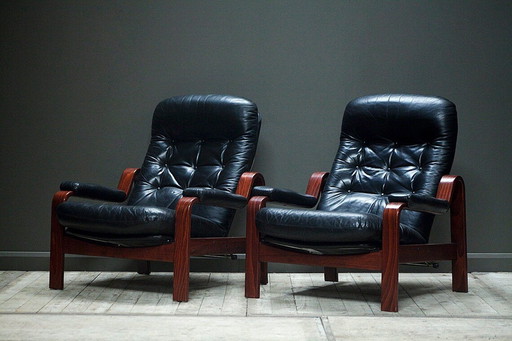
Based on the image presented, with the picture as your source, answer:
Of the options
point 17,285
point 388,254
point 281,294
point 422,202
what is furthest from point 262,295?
point 17,285

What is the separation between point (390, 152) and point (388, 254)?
97 centimetres

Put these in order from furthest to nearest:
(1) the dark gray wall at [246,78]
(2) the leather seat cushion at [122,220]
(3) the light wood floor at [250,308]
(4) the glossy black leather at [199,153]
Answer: (1) the dark gray wall at [246,78]
(4) the glossy black leather at [199,153]
(2) the leather seat cushion at [122,220]
(3) the light wood floor at [250,308]

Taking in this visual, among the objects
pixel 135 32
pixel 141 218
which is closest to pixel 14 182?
pixel 135 32

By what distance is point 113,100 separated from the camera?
16.1 ft

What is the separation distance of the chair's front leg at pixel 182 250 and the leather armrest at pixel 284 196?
407mm

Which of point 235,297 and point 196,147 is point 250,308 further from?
point 196,147

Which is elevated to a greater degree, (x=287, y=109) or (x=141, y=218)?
(x=287, y=109)

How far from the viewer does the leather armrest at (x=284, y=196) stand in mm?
3997

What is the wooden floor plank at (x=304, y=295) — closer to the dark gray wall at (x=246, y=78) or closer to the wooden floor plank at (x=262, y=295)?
the wooden floor plank at (x=262, y=295)

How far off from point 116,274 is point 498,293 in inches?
86.4

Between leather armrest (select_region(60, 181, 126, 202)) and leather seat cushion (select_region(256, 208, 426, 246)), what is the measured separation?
1021 millimetres

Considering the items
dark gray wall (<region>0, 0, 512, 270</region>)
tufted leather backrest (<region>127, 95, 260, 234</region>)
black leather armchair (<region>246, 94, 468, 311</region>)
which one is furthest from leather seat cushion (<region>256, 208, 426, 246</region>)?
dark gray wall (<region>0, 0, 512, 270</region>)

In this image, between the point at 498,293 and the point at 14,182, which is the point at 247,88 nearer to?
the point at 14,182

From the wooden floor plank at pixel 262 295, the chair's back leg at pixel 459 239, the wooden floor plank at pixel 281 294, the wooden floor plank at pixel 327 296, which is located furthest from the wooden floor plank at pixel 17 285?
the chair's back leg at pixel 459 239
